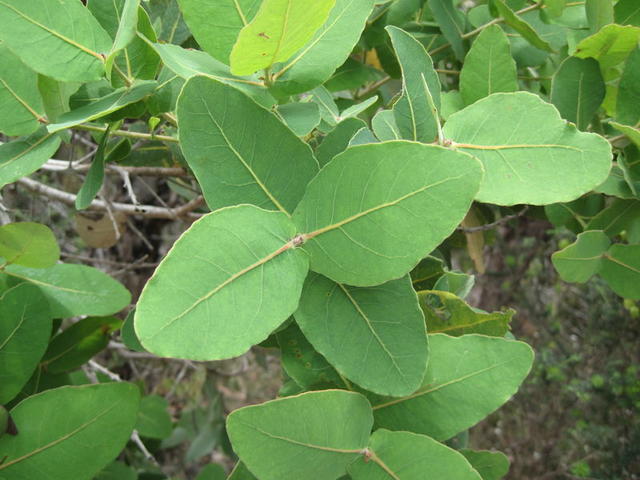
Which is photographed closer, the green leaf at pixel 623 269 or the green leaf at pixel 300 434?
the green leaf at pixel 300 434

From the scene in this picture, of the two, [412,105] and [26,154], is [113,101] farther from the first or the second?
[412,105]

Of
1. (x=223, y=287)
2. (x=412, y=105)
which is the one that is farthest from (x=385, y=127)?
(x=223, y=287)

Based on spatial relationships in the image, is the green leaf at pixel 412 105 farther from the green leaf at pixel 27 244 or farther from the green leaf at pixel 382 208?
the green leaf at pixel 27 244

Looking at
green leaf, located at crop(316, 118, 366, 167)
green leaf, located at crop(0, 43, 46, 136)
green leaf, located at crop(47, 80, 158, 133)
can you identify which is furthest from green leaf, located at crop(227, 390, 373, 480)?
green leaf, located at crop(0, 43, 46, 136)

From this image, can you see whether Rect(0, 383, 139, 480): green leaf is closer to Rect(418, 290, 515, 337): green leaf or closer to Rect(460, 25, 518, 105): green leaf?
Rect(418, 290, 515, 337): green leaf

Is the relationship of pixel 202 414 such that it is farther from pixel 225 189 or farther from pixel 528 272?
pixel 225 189

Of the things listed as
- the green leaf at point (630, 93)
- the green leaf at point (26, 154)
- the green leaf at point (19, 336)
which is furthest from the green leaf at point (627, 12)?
the green leaf at point (19, 336)

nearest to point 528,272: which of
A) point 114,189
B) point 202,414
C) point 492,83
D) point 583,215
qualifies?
point 202,414
